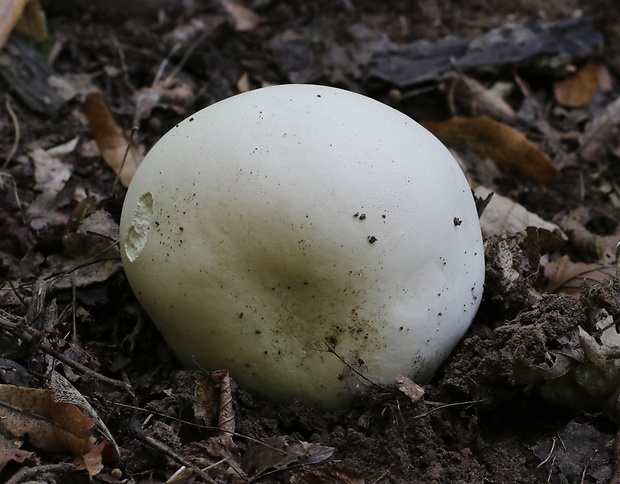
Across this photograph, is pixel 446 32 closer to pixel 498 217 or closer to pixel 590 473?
pixel 498 217

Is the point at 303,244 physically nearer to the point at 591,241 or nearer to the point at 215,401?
the point at 215,401

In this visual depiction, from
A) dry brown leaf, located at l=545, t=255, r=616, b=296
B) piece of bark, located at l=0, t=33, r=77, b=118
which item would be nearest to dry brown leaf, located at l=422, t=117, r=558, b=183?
dry brown leaf, located at l=545, t=255, r=616, b=296

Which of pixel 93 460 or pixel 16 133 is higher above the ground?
pixel 16 133

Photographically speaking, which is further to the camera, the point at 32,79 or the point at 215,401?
the point at 32,79

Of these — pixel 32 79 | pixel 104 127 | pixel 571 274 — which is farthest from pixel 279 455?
pixel 32 79

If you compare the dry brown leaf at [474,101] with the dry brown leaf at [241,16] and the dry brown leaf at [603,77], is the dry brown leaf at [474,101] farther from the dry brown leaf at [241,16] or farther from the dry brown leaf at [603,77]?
the dry brown leaf at [241,16]

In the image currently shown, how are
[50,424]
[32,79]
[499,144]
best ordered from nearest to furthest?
1. [50,424]
2. [499,144]
3. [32,79]
